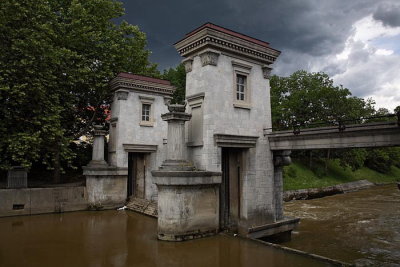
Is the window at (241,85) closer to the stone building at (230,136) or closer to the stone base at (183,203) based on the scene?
the stone building at (230,136)

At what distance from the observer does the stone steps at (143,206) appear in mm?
16734

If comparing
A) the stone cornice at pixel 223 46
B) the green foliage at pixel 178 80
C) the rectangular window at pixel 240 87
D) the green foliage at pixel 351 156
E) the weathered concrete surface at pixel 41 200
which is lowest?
the weathered concrete surface at pixel 41 200

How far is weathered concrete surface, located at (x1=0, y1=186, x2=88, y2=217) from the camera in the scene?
16031 millimetres

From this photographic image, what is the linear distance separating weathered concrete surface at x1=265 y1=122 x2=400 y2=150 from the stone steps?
26.5 ft

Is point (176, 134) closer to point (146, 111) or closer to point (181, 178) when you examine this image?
point (181, 178)

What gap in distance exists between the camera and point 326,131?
Result: 1087 centimetres

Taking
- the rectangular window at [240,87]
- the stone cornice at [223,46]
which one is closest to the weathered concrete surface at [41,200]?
the stone cornice at [223,46]

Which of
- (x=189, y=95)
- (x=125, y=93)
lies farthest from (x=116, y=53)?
(x=189, y=95)

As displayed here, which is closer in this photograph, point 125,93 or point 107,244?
point 107,244

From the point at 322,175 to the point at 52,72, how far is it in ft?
102

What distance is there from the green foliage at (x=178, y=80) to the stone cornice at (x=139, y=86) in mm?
13905

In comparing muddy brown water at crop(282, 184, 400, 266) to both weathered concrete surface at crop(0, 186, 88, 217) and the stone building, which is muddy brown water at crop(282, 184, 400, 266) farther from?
weathered concrete surface at crop(0, 186, 88, 217)

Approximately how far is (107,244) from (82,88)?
1376 cm

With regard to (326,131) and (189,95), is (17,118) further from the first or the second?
(326,131)
